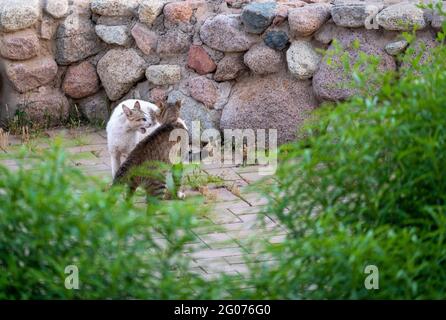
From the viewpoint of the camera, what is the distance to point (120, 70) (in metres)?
7.25

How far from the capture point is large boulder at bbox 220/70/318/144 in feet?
22.3

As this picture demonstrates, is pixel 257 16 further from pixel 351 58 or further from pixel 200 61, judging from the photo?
pixel 351 58

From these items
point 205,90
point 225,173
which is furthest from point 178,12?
point 225,173

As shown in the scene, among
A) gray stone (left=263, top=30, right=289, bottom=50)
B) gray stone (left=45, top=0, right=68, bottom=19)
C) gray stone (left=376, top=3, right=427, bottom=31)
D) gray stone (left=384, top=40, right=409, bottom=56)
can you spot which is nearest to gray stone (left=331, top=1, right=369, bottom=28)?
gray stone (left=376, top=3, right=427, bottom=31)

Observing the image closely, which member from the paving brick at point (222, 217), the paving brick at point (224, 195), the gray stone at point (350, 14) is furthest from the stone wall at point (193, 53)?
the paving brick at point (222, 217)

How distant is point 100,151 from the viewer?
273 inches

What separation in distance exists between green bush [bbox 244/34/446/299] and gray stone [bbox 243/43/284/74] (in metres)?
3.18

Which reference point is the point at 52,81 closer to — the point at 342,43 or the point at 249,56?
the point at 249,56

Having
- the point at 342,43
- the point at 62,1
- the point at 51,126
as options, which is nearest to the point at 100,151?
the point at 51,126

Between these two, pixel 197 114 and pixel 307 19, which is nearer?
pixel 307 19

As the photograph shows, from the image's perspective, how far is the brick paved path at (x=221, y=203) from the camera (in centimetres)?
495

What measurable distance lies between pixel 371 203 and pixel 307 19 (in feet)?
11.5

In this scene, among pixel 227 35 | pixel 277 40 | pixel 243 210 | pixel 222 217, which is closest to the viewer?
pixel 222 217
